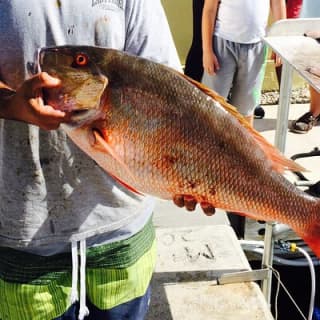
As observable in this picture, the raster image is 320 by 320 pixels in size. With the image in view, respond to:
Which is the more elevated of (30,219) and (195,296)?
(30,219)

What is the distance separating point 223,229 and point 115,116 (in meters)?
2.01

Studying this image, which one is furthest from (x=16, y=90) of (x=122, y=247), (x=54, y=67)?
(x=122, y=247)

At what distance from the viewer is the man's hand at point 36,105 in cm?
147

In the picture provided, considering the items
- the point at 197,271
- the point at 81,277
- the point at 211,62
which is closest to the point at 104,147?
the point at 81,277

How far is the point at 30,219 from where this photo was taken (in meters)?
1.76

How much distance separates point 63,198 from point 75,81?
38cm

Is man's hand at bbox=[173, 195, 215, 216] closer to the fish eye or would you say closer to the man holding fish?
the man holding fish

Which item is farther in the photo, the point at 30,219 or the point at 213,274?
the point at 213,274

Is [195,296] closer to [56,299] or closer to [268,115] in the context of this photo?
[56,299]

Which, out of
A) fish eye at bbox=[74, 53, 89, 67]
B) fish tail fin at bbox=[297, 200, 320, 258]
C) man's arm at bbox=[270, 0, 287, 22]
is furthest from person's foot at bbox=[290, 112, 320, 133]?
fish eye at bbox=[74, 53, 89, 67]

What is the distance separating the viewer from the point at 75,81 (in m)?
1.58

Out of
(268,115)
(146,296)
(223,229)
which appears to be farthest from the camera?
(268,115)

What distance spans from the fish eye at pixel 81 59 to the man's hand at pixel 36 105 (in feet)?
0.23

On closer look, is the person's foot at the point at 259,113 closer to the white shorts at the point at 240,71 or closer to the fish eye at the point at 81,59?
the white shorts at the point at 240,71
